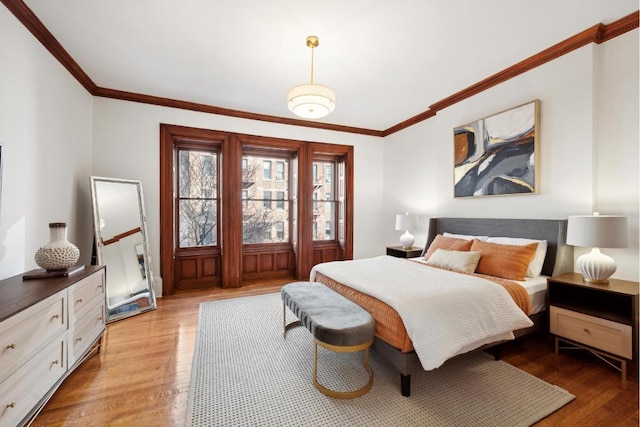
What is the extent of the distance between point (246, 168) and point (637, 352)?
4.85 metres

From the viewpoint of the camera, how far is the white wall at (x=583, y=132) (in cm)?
234

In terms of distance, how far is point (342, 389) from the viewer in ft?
6.22

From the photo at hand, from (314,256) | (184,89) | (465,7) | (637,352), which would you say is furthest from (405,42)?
(314,256)

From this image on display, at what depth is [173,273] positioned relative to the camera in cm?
409

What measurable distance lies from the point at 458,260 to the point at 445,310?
1161 mm

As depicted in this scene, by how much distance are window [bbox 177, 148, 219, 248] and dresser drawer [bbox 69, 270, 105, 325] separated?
1.93 m

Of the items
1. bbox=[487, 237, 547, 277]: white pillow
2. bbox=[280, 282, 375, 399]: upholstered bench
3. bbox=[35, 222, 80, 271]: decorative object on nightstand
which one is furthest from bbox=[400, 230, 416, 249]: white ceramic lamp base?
bbox=[35, 222, 80, 271]: decorative object on nightstand

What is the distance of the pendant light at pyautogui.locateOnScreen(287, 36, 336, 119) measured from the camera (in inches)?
92.2

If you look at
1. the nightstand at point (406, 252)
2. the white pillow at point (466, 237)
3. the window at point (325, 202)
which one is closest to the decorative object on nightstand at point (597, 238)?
the white pillow at point (466, 237)

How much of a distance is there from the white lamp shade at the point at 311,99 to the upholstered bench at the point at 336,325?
168 cm

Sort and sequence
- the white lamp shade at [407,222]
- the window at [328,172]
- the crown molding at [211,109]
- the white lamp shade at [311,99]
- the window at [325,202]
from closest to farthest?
the white lamp shade at [311,99] < the crown molding at [211,109] < the white lamp shade at [407,222] < the window at [325,202] < the window at [328,172]

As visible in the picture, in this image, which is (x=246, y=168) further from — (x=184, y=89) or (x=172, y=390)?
(x=172, y=390)

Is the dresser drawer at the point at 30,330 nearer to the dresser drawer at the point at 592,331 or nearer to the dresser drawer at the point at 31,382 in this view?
the dresser drawer at the point at 31,382

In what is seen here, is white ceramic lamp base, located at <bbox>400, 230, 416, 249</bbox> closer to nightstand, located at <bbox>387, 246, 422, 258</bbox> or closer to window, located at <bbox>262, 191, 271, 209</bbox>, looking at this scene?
nightstand, located at <bbox>387, 246, 422, 258</bbox>
